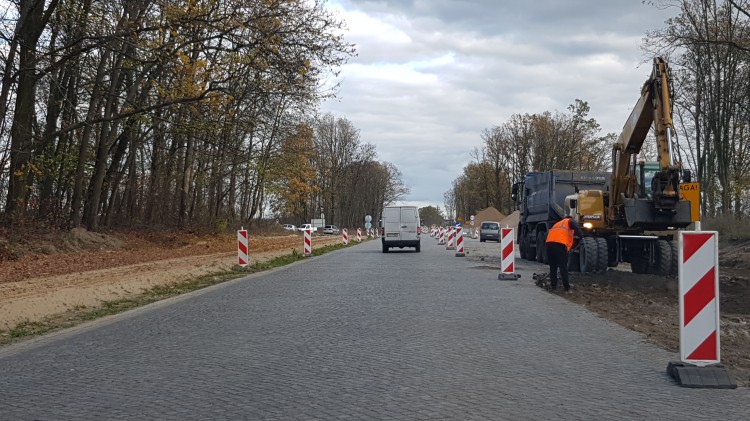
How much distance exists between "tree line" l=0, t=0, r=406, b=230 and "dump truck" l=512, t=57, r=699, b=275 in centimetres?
895

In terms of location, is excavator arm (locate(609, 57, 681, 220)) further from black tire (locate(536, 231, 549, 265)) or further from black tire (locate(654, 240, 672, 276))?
black tire (locate(536, 231, 549, 265))

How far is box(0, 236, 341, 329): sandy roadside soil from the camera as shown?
12031mm

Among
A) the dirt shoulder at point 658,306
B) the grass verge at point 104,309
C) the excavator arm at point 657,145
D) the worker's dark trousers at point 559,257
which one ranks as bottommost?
the grass verge at point 104,309

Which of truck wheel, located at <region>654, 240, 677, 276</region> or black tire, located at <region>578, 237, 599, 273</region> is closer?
truck wheel, located at <region>654, 240, 677, 276</region>

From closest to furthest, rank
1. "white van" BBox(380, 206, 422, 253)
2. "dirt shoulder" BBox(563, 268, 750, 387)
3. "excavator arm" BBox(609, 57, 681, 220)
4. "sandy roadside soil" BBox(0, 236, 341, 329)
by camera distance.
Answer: "dirt shoulder" BBox(563, 268, 750, 387) < "sandy roadside soil" BBox(0, 236, 341, 329) < "excavator arm" BBox(609, 57, 681, 220) < "white van" BBox(380, 206, 422, 253)

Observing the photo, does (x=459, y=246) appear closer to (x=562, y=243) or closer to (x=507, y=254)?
(x=507, y=254)

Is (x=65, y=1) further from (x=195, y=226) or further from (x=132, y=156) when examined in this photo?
(x=195, y=226)

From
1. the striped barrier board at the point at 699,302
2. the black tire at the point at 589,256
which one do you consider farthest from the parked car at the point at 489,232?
the striped barrier board at the point at 699,302

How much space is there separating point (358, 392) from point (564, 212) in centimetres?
1875

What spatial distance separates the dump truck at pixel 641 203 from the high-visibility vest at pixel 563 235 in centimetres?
303

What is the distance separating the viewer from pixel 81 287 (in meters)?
14.9

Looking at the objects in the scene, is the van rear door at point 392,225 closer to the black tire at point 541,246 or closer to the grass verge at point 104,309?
the black tire at point 541,246

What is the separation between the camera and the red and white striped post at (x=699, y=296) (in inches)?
257

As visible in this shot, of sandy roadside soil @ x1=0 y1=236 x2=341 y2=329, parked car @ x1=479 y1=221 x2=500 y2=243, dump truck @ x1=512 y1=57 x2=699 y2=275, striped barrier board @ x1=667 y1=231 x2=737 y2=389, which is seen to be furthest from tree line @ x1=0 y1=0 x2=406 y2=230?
parked car @ x1=479 y1=221 x2=500 y2=243
